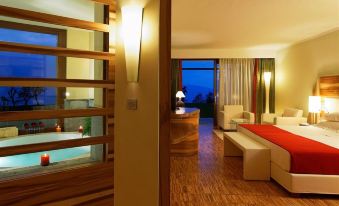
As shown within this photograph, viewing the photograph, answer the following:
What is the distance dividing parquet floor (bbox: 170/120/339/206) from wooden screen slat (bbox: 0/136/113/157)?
1.35m

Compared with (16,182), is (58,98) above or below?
above

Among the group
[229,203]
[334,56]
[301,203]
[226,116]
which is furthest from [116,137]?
[226,116]

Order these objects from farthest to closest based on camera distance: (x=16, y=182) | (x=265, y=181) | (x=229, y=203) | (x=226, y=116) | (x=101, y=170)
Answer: (x=226, y=116)
(x=265, y=181)
(x=229, y=203)
(x=101, y=170)
(x=16, y=182)

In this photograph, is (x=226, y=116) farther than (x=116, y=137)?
Yes


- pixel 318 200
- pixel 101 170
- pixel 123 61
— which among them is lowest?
pixel 318 200

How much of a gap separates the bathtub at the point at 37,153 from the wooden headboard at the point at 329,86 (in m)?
5.07

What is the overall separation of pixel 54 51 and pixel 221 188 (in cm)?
260

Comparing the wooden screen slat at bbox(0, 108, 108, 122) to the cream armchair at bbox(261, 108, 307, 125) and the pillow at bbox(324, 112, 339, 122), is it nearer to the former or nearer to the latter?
the pillow at bbox(324, 112, 339, 122)

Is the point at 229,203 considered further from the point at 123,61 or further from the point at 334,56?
the point at 334,56

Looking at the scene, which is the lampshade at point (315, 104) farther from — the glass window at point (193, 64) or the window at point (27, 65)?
the window at point (27, 65)

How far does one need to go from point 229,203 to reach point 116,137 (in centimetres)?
162

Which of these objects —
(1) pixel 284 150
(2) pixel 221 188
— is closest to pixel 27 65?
(2) pixel 221 188

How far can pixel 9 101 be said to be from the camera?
166cm

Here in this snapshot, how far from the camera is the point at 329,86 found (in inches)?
212
